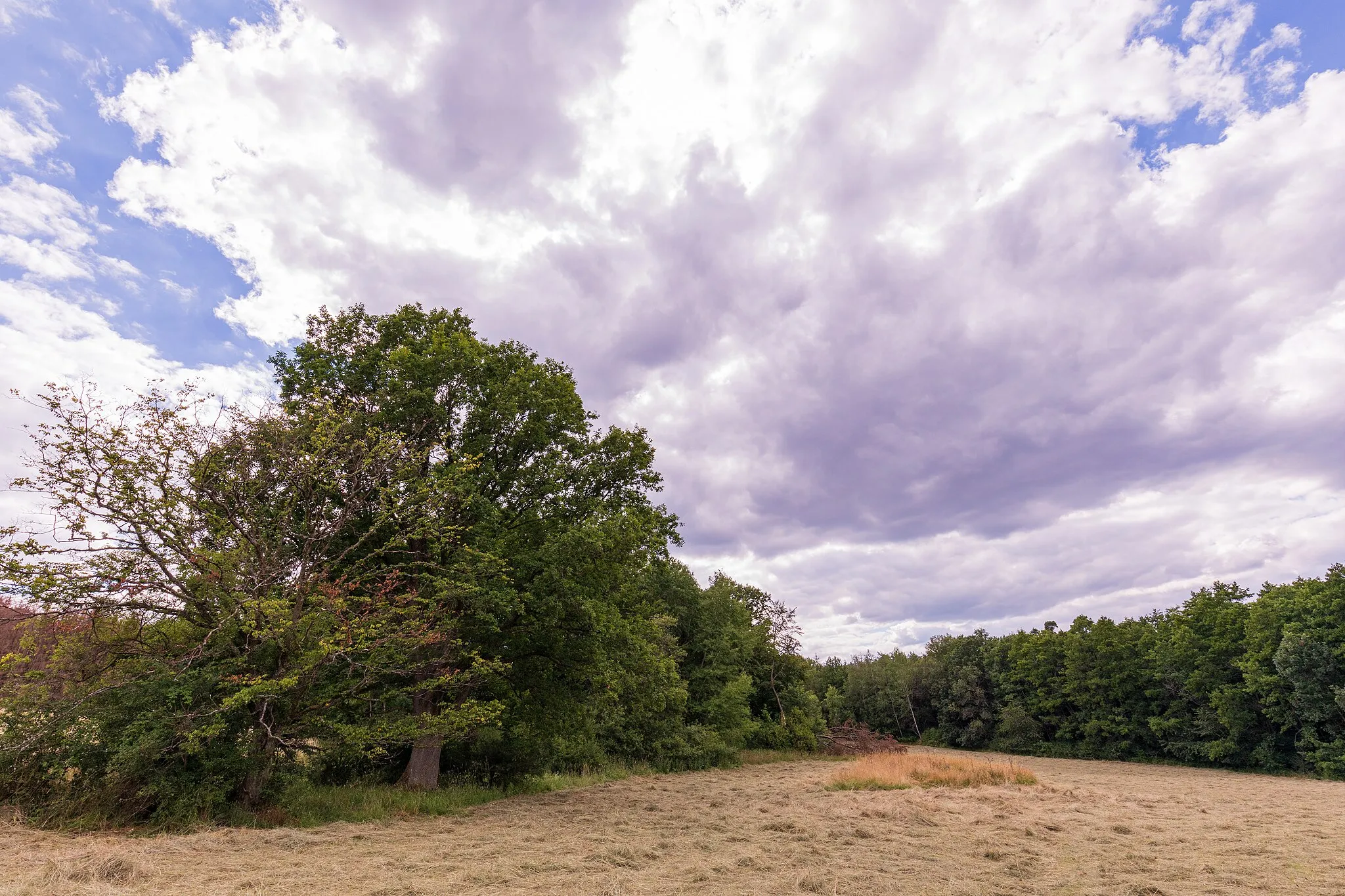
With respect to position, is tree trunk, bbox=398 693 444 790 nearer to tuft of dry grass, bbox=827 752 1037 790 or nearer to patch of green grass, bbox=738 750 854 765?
tuft of dry grass, bbox=827 752 1037 790

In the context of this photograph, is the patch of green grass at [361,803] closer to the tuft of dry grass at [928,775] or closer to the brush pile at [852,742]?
the tuft of dry grass at [928,775]

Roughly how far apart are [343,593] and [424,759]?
246 inches

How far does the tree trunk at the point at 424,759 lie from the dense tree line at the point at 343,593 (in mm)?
62

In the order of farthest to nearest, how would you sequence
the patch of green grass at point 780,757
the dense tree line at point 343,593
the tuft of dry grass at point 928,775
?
1. the patch of green grass at point 780,757
2. the tuft of dry grass at point 928,775
3. the dense tree line at point 343,593

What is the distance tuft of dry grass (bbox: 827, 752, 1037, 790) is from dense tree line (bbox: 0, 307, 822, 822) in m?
7.35

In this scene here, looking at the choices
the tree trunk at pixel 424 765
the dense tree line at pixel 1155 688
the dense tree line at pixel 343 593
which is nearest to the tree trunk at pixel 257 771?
the dense tree line at pixel 343 593

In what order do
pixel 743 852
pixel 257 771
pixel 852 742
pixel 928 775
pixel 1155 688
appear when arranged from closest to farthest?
pixel 743 852, pixel 257 771, pixel 928 775, pixel 852 742, pixel 1155 688

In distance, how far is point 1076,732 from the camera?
53125mm

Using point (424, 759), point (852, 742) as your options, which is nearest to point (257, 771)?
point (424, 759)

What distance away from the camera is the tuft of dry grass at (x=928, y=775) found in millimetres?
21188

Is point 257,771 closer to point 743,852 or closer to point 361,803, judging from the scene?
point 361,803

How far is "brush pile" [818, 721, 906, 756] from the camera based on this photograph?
43.2 m

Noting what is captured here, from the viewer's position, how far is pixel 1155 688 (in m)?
46.1

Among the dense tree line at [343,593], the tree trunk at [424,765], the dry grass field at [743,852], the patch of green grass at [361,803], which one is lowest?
the dry grass field at [743,852]
